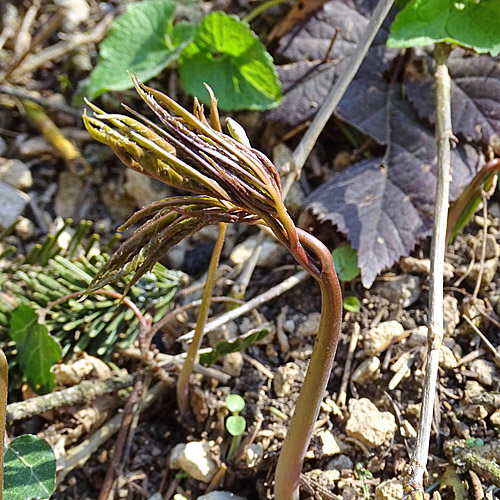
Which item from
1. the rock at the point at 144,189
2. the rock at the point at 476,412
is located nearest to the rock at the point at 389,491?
the rock at the point at 476,412

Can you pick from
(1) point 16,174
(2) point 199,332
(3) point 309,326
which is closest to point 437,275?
(3) point 309,326

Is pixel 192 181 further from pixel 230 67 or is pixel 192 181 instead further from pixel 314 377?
pixel 230 67

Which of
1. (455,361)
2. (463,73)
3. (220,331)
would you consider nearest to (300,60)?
(463,73)

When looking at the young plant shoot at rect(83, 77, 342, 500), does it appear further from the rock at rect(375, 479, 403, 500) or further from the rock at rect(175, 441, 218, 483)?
the rock at rect(175, 441, 218, 483)

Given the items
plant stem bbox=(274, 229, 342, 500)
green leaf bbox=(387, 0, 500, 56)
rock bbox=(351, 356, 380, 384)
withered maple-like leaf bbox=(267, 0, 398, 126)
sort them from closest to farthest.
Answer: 1. plant stem bbox=(274, 229, 342, 500)
2. rock bbox=(351, 356, 380, 384)
3. green leaf bbox=(387, 0, 500, 56)
4. withered maple-like leaf bbox=(267, 0, 398, 126)

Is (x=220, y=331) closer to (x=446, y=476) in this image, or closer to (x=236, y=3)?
(x=446, y=476)

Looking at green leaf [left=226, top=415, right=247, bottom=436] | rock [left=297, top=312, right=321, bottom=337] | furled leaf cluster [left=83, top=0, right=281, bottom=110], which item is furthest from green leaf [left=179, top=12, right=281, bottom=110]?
green leaf [left=226, top=415, right=247, bottom=436]

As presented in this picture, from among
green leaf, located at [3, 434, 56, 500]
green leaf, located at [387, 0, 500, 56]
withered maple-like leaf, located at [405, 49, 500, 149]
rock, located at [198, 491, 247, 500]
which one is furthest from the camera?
withered maple-like leaf, located at [405, 49, 500, 149]
